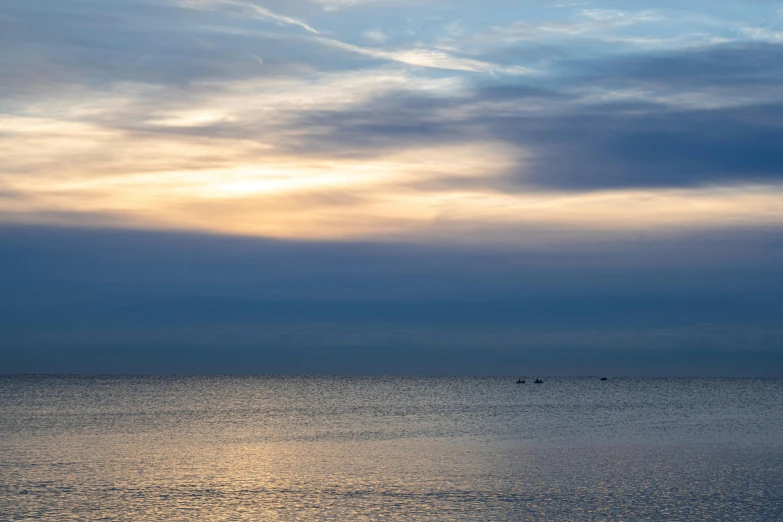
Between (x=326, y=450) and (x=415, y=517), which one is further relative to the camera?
(x=326, y=450)

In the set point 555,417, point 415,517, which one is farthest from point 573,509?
point 555,417

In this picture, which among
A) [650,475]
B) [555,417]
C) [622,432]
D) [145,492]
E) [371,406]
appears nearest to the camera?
[145,492]

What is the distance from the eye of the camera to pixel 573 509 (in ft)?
150

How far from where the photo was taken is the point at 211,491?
5009 cm

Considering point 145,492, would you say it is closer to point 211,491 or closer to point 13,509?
point 211,491

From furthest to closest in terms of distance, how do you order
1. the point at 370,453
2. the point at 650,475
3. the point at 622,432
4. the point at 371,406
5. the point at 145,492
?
the point at 371,406 < the point at 622,432 < the point at 370,453 < the point at 650,475 < the point at 145,492

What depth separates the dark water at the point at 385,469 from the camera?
45.1 meters

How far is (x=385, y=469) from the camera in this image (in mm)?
58875

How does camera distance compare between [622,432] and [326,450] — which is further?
[622,432]

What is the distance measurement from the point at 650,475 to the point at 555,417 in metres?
59.1

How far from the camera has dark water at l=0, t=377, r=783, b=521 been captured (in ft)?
148

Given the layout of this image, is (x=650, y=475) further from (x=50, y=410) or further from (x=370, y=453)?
(x=50, y=410)

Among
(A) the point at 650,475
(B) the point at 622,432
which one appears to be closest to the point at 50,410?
(B) the point at 622,432

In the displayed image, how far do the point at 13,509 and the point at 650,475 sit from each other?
38.9 m
